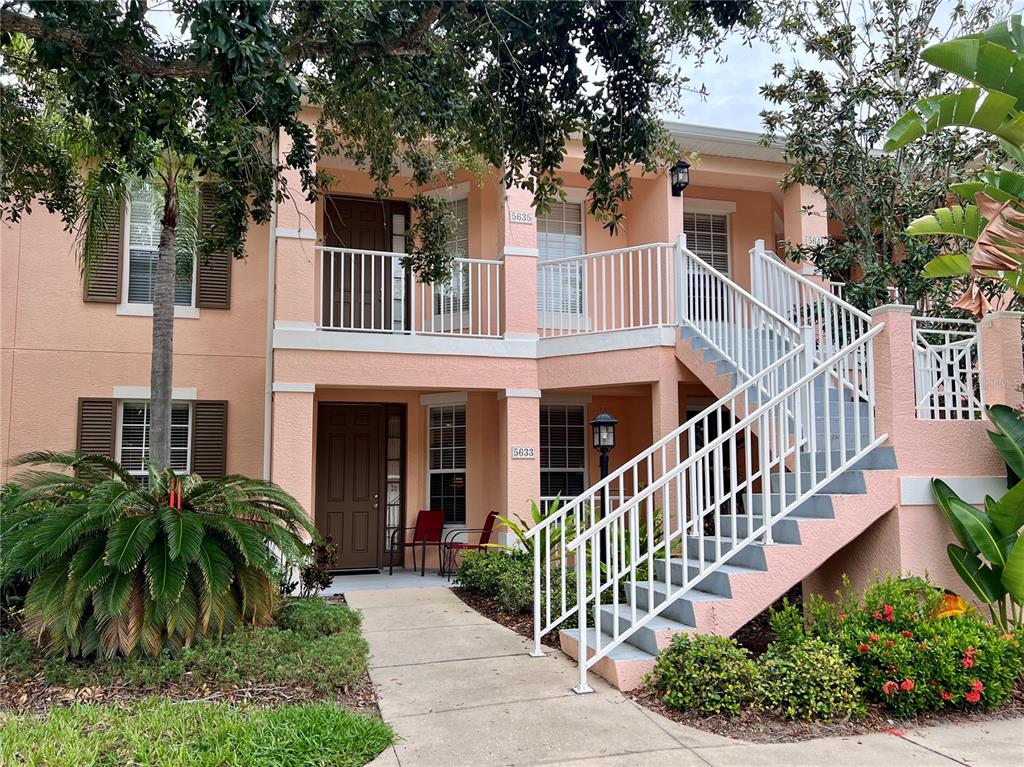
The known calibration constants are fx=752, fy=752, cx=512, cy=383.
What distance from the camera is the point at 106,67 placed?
5.08 m

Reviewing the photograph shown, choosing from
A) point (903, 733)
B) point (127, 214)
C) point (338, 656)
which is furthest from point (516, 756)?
point (127, 214)

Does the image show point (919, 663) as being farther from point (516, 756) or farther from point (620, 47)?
point (620, 47)

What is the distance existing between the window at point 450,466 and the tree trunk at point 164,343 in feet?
15.0

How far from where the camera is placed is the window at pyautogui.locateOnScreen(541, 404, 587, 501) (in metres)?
12.2

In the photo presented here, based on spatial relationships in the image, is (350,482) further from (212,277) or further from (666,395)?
(666,395)

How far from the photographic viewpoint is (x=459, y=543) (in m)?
11.1

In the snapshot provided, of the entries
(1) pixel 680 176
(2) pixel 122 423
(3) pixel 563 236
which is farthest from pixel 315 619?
(3) pixel 563 236

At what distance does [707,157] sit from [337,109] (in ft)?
21.7

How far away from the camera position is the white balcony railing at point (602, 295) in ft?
32.0

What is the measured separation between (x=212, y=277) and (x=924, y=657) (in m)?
9.47

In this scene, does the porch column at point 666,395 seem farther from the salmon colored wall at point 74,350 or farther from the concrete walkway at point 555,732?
the salmon colored wall at point 74,350

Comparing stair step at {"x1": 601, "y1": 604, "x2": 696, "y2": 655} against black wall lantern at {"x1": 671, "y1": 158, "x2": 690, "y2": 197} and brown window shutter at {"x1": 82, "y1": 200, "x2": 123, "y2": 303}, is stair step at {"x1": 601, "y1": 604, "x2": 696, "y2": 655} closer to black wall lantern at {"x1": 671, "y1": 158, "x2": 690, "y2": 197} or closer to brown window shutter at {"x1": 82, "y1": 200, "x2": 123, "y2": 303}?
black wall lantern at {"x1": 671, "y1": 158, "x2": 690, "y2": 197}

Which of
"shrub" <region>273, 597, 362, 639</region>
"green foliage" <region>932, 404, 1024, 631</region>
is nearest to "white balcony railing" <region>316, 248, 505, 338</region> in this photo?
"shrub" <region>273, 597, 362, 639</region>

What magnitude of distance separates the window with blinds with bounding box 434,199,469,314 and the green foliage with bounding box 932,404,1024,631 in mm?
6174
